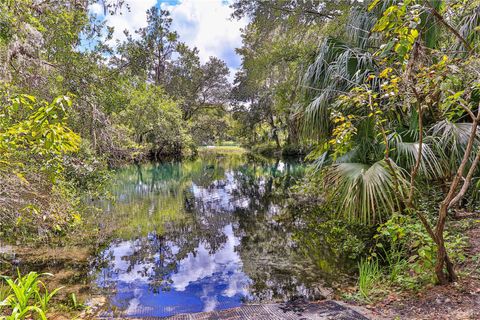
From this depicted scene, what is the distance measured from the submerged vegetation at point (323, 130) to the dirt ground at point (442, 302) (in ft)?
0.34

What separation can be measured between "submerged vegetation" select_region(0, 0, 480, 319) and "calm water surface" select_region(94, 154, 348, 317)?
17 cm

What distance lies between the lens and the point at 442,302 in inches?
101

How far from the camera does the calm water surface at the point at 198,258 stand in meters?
3.90

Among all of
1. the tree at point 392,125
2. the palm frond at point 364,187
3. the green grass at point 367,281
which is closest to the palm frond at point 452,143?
the tree at point 392,125

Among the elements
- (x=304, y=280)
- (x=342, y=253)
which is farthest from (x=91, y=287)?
(x=342, y=253)

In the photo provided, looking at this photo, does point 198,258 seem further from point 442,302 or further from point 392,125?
point 392,125

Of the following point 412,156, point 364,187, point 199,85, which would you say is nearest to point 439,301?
point 364,187

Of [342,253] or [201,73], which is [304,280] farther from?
[201,73]

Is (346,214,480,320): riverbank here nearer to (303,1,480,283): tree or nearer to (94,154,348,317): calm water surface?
(303,1,480,283): tree

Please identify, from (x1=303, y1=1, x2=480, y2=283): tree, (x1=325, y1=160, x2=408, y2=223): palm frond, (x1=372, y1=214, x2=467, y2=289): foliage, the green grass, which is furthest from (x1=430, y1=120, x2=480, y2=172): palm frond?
the green grass

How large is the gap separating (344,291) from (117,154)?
500cm

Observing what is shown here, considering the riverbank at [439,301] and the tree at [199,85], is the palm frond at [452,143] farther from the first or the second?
the tree at [199,85]

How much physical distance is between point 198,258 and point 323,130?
308 centimetres

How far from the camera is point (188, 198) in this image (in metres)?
10.5
